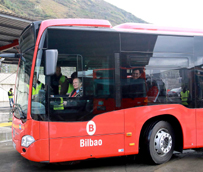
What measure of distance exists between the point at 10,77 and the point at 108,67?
27735mm

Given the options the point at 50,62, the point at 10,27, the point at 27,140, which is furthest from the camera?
the point at 10,27

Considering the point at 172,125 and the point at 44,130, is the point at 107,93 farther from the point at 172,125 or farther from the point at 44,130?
the point at 172,125

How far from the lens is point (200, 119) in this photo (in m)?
6.16

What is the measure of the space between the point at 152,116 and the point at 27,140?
2.62m

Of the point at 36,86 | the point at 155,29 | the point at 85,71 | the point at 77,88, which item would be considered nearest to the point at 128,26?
the point at 155,29

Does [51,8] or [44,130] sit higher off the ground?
[51,8]

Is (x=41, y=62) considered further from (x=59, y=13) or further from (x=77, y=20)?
(x=59, y=13)

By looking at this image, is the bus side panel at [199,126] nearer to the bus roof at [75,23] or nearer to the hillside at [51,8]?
the bus roof at [75,23]

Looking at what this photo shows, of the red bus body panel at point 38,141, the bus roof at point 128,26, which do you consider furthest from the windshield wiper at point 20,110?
the bus roof at point 128,26

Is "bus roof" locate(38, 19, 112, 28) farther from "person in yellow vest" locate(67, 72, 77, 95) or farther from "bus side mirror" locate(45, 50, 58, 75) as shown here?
"person in yellow vest" locate(67, 72, 77, 95)

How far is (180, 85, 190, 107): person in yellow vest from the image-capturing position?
6011mm

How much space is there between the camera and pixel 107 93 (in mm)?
5402

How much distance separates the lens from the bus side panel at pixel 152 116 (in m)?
5.54

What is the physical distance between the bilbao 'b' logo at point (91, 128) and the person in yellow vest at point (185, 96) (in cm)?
218
